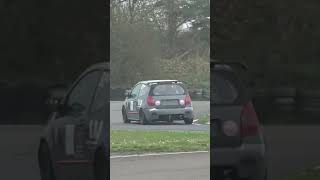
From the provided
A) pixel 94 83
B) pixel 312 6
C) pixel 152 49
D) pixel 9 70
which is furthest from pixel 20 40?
pixel 312 6

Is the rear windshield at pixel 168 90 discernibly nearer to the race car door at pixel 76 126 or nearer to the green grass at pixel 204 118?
the green grass at pixel 204 118

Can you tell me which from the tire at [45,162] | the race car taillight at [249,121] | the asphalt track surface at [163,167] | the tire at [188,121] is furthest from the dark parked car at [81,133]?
the race car taillight at [249,121]

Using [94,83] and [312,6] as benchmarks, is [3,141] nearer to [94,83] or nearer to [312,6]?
[94,83]

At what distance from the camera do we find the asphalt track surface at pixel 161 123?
14.9ft

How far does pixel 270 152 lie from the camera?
4.66 metres

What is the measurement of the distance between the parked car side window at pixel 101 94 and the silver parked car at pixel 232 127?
2.66ft

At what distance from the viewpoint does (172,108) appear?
4570mm

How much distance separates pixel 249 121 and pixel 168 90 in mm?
663

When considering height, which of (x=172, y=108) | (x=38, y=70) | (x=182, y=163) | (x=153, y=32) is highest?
(x=153, y=32)

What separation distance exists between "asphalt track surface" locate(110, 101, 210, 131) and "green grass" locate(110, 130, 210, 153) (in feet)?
0.13

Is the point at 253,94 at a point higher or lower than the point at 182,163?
higher

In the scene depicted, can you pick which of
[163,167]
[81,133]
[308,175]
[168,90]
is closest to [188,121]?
[168,90]

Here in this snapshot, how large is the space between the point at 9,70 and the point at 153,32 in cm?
114

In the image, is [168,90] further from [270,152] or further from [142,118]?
[270,152]
